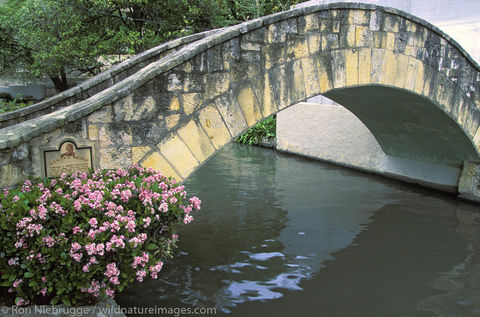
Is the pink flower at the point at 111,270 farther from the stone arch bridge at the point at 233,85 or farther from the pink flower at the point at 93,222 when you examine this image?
the stone arch bridge at the point at 233,85

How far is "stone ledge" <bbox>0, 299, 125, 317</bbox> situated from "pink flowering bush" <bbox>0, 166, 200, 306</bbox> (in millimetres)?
51

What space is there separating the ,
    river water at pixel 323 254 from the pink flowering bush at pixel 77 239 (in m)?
2.03

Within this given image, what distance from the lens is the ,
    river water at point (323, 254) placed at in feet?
15.8

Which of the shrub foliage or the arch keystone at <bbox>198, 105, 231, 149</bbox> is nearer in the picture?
the arch keystone at <bbox>198, 105, 231, 149</bbox>

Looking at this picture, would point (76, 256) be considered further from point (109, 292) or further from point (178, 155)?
point (178, 155)

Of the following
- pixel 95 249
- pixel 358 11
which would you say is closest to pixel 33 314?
pixel 95 249

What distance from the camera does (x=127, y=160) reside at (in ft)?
12.9

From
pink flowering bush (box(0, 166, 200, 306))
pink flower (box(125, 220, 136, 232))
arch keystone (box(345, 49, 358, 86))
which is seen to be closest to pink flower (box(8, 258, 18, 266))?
pink flowering bush (box(0, 166, 200, 306))

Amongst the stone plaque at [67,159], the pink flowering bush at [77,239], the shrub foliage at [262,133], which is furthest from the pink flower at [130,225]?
the shrub foliage at [262,133]

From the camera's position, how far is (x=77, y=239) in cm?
264

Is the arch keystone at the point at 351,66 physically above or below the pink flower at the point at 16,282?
above

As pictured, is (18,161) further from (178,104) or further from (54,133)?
(178,104)

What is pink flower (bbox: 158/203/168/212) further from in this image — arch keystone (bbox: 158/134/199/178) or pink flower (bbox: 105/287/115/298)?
arch keystone (bbox: 158/134/199/178)

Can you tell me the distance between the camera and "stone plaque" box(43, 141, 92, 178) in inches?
137
